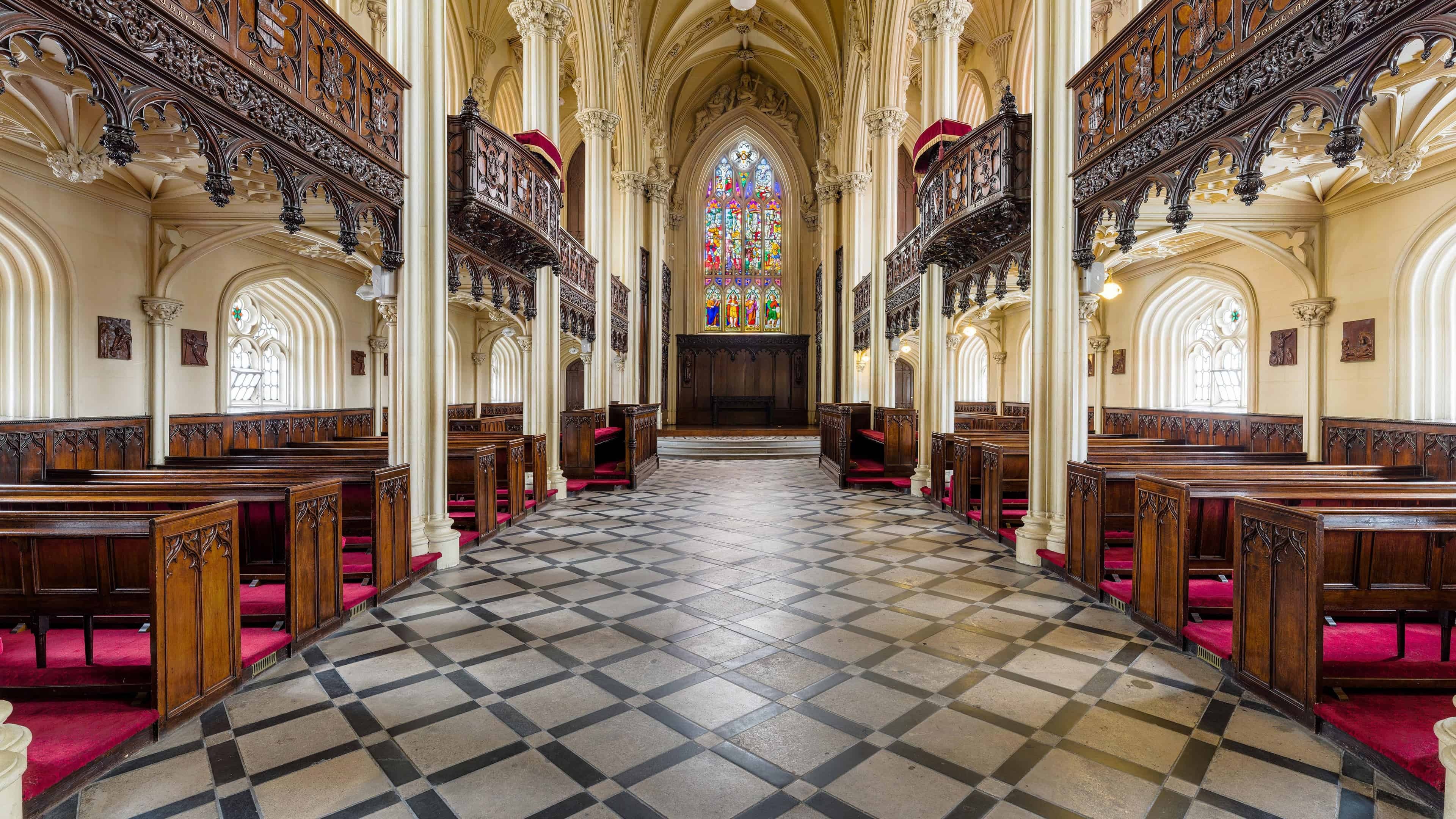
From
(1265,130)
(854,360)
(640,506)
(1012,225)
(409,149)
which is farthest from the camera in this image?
(854,360)

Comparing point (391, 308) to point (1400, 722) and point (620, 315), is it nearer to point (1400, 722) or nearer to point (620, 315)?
point (1400, 722)

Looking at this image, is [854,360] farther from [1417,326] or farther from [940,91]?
[1417,326]

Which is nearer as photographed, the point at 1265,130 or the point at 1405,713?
the point at 1405,713

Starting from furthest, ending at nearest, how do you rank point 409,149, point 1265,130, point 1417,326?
point 1417,326
point 409,149
point 1265,130

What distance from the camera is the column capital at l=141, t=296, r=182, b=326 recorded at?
32.3 ft

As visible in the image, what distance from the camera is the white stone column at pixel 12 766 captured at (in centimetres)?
182

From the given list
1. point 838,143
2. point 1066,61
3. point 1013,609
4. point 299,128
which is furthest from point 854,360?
point 299,128

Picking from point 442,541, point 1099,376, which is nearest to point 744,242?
point 1099,376

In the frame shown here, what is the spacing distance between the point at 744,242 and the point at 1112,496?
896 inches

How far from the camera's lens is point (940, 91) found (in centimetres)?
1016

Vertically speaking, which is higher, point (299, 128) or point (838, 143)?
point (838, 143)

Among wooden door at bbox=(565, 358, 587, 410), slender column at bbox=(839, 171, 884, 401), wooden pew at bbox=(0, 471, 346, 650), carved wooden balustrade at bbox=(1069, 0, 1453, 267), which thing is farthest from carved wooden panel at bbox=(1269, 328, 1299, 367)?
wooden door at bbox=(565, 358, 587, 410)

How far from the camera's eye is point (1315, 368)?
10.1 metres

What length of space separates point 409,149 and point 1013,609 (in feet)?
22.6
